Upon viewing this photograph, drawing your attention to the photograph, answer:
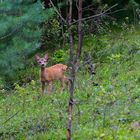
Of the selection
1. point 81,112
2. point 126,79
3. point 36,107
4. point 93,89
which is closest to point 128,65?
point 126,79

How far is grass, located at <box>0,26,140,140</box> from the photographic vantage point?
867 centimetres

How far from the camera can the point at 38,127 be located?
951cm

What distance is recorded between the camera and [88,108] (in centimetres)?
1030

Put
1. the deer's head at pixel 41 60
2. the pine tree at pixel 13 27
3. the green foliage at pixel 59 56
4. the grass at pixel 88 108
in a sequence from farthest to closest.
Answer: the green foliage at pixel 59 56 < the deer's head at pixel 41 60 < the pine tree at pixel 13 27 < the grass at pixel 88 108

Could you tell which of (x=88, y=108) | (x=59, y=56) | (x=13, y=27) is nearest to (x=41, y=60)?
(x=88, y=108)

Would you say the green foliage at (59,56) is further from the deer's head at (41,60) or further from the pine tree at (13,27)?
the pine tree at (13,27)

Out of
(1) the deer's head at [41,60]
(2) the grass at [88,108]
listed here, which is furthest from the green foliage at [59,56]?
(1) the deer's head at [41,60]

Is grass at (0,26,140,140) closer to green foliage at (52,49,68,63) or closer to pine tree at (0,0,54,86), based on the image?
pine tree at (0,0,54,86)

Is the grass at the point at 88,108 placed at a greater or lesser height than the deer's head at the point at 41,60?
lesser

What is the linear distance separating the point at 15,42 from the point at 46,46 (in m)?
9.50

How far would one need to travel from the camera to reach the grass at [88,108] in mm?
8672

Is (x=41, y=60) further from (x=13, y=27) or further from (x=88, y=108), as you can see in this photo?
(x=13, y=27)

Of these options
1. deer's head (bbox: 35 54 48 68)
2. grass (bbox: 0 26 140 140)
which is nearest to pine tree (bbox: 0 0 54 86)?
grass (bbox: 0 26 140 140)

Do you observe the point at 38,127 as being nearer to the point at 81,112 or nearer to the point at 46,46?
the point at 81,112
